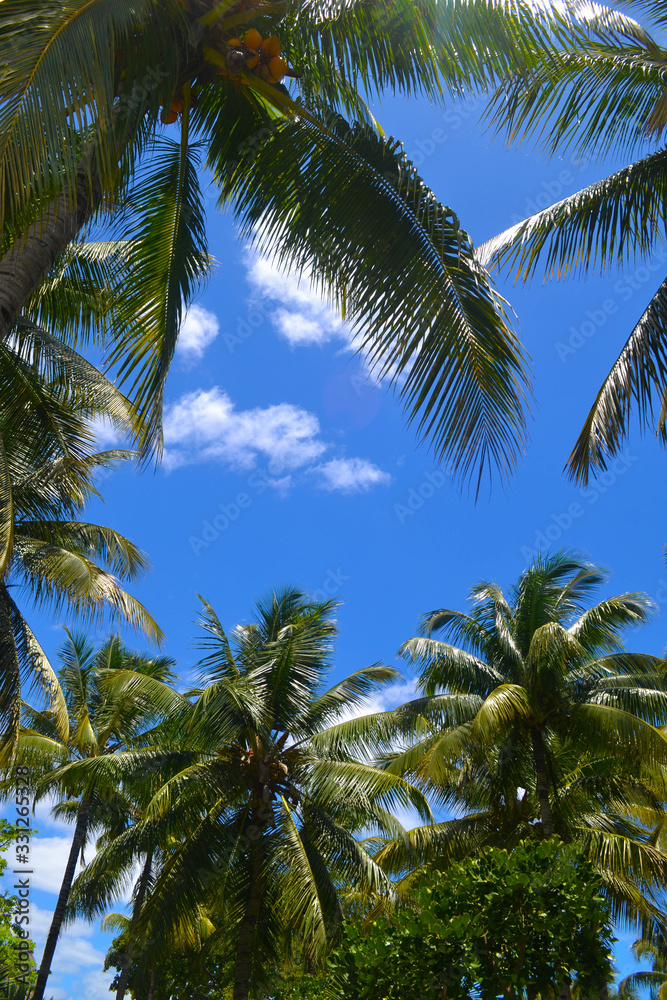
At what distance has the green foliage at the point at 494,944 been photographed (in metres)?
5.30

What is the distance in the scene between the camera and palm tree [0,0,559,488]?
3.95 m

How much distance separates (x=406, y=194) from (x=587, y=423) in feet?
12.9

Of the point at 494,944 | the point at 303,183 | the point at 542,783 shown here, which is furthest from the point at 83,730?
the point at 303,183

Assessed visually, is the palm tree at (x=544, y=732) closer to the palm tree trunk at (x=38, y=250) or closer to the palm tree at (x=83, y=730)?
the palm tree at (x=83, y=730)

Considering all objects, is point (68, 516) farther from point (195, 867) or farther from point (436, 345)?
point (436, 345)

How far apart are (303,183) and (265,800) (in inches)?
457

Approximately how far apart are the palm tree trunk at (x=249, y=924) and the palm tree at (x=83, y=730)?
342 centimetres

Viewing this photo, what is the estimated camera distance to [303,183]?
15.6 ft

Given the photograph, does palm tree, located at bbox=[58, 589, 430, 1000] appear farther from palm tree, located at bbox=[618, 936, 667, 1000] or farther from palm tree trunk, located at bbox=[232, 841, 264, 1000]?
palm tree, located at bbox=[618, 936, 667, 1000]

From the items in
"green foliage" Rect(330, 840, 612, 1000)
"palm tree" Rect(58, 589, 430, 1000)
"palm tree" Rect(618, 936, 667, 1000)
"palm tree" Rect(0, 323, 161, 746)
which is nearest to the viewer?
"green foliage" Rect(330, 840, 612, 1000)

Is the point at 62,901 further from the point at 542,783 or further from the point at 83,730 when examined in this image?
the point at 542,783

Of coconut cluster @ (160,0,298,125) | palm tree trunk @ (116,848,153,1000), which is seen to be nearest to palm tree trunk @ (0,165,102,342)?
coconut cluster @ (160,0,298,125)

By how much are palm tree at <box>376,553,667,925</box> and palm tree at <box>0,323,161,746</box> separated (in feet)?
20.1

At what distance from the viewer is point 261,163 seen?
4980 mm
